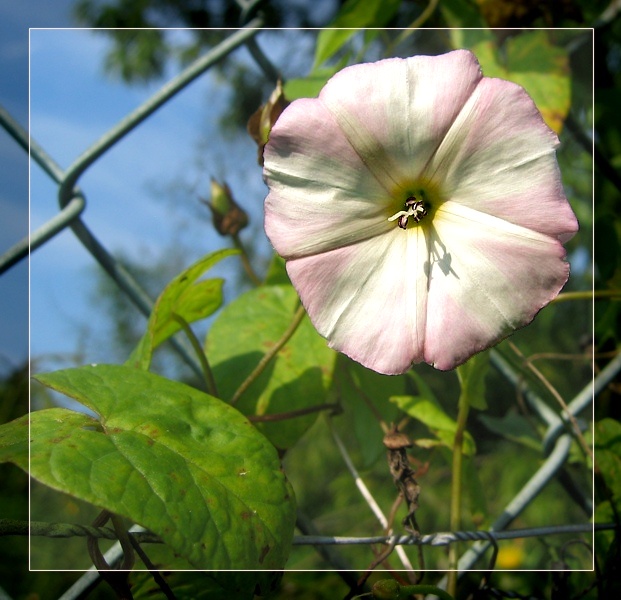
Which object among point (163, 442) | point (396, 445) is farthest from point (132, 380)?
point (396, 445)

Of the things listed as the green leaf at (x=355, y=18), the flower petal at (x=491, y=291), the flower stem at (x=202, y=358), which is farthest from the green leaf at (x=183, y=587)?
the green leaf at (x=355, y=18)

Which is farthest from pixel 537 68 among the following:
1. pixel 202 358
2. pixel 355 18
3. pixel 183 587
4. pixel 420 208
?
pixel 183 587

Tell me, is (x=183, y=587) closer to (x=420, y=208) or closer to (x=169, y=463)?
(x=169, y=463)

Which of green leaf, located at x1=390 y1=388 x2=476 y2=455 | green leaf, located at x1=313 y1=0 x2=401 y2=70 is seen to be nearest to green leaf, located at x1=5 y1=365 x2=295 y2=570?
green leaf, located at x1=390 y1=388 x2=476 y2=455

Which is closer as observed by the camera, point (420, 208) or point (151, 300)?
point (420, 208)

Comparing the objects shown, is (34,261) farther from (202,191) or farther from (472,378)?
(472,378)

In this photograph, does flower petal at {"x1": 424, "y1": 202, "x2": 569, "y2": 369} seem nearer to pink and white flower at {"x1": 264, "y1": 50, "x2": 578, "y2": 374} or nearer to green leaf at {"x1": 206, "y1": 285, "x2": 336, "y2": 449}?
pink and white flower at {"x1": 264, "y1": 50, "x2": 578, "y2": 374}
